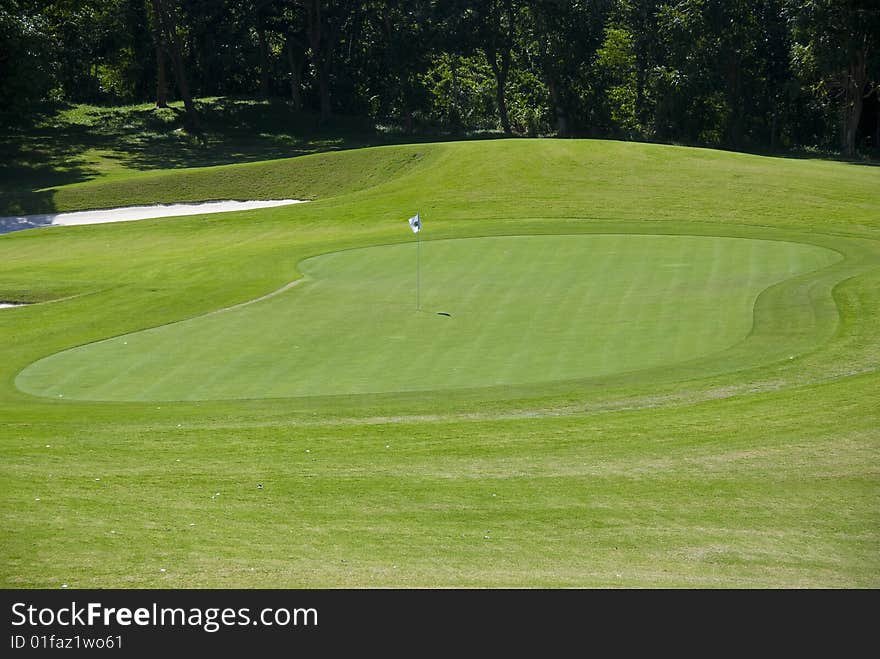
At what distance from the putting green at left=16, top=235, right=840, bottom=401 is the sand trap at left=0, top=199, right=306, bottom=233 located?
1476 cm

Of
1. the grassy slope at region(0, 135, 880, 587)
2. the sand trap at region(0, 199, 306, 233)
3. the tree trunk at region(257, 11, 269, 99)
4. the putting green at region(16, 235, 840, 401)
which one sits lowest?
the sand trap at region(0, 199, 306, 233)

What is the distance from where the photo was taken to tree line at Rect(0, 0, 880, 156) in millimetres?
56938

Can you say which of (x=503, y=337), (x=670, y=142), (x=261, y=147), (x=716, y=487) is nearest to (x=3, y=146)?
(x=261, y=147)

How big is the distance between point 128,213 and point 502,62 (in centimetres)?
3426

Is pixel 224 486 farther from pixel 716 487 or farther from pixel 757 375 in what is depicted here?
pixel 757 375

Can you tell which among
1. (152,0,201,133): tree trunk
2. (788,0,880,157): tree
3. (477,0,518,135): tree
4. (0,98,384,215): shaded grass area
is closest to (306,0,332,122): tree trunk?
(0,98,384,215): shaded grass area

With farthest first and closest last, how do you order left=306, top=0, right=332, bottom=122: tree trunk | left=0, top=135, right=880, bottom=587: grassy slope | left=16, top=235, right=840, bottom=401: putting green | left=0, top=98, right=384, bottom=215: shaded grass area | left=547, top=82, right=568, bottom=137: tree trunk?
left=547, top=82, right=568, bottom=137: tree trunk, left=306, top=0, right=332, bottom=122: tree trunk, left=0, top=98, right=384, bottom=215: shaded grass area, left=16, top=235, right=840, bottom=401: putting green, left=0, top=135, right=880, bottom=587: grassy slope

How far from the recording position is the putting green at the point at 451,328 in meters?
15.6

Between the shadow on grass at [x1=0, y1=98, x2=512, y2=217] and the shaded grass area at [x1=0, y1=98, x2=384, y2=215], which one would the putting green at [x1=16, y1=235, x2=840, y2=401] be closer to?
the shadow on grass at [x1=0, y1=98, x2=512, y2=217]

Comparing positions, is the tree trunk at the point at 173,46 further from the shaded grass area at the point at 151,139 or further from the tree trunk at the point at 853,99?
the tree trunk at the point at 853,99

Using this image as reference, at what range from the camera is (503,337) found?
1761cm

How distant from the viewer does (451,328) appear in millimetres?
18297
